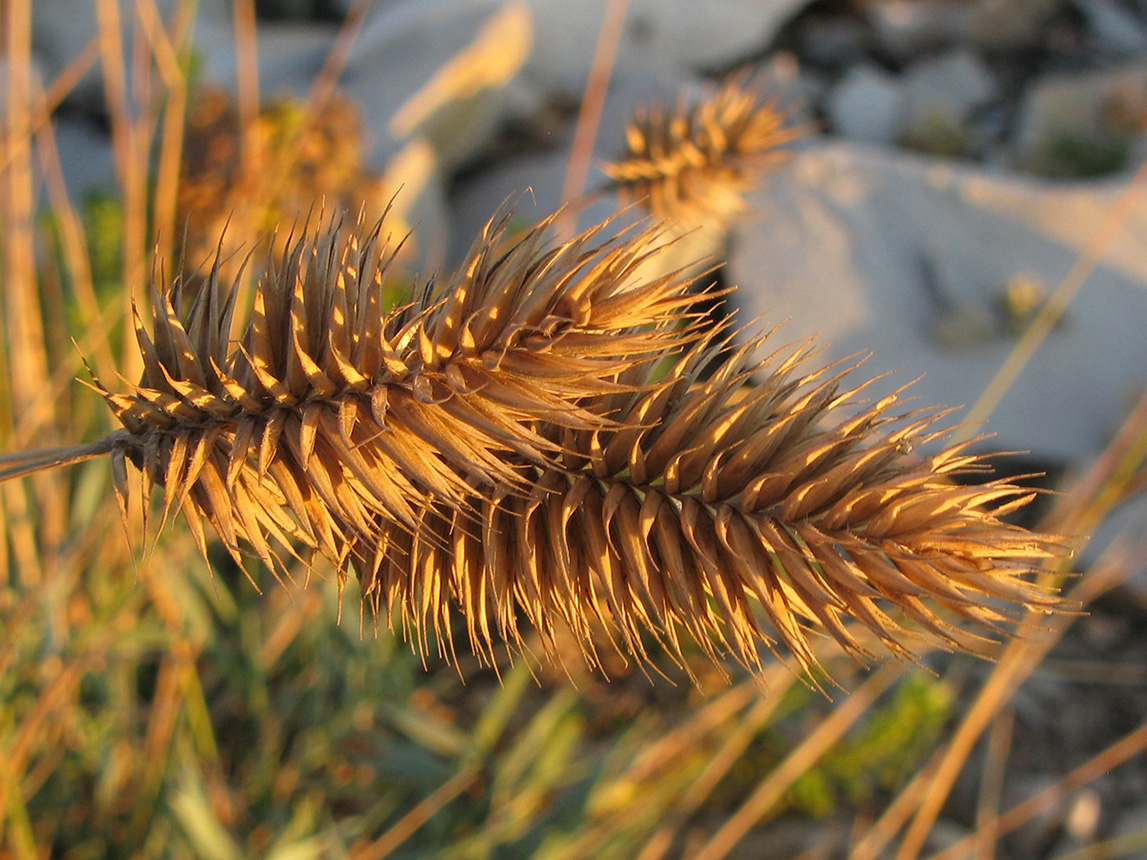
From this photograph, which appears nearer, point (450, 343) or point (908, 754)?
point (450, 343)

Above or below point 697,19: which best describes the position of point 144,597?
below

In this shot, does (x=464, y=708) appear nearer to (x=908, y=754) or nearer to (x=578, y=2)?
(x=908, y=754)

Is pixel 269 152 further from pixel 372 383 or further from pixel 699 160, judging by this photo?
pixel 372 383

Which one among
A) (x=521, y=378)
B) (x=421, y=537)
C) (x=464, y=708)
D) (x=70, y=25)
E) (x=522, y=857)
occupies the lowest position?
(x=464, y=708)

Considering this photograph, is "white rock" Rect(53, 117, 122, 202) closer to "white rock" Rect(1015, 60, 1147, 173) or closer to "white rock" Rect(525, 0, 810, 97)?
"white rock" Rect(525, 0, 810, 97)

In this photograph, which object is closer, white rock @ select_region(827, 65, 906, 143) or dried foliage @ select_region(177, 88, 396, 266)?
dried foliage @ select_region(177, 88, 396, 266)

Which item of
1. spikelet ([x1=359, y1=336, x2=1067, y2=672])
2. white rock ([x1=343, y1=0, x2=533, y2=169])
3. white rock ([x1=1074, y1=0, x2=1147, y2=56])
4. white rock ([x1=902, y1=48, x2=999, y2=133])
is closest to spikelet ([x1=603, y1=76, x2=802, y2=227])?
spikelet ([x1=359, y1=336, x2=1067, y2=672])

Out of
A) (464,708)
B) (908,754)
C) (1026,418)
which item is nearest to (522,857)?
(464,708)
